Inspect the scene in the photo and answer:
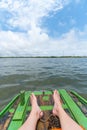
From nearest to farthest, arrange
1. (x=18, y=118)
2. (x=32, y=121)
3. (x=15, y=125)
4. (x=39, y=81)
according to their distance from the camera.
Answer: (x=32, y=121) → (x=15, y=125) → (x=18, y=118) → (x=39, y=81)

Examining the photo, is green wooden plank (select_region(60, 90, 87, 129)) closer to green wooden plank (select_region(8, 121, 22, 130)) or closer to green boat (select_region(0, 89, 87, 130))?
green boat (select_region(0, 89, 87, 130))

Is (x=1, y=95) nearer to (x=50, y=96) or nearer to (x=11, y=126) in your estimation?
(x=50, y=96)

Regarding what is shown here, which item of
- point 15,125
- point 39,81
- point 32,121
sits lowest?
point 39,81

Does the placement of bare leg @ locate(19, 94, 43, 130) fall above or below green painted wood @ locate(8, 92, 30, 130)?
above

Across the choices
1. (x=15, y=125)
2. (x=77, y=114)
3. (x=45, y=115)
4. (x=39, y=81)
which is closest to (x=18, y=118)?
(x=15, y=125)

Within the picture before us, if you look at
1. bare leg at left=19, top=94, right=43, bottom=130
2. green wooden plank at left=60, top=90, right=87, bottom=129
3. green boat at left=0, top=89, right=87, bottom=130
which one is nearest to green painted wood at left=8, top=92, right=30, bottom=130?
green boat at left=0, top=89, right=87, bottom=130

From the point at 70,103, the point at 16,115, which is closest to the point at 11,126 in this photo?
the point at 16,115

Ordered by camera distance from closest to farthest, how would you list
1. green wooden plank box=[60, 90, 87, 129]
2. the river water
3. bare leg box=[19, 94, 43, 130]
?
bare leg box=[19, 94, 43, 130] → green wooden plank box=[60, 90, 87, 129] → the river water

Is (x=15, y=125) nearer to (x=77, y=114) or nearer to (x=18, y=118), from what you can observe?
(x=18, y=118)

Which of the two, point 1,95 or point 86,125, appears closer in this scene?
point 86,125

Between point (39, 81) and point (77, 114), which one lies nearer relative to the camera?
point (77, 114)

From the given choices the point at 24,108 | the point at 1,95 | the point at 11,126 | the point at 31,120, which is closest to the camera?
the point at 31,120

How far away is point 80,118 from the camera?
4309mm

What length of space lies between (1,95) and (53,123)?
6.97m
